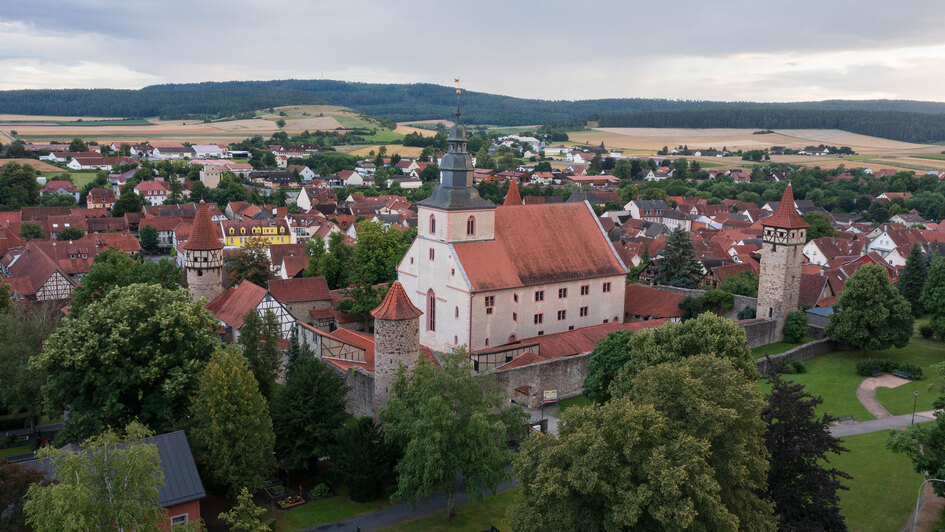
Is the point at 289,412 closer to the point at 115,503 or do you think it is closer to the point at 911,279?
the point at 115,503

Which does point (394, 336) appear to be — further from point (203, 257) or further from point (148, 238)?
point (148, 238)

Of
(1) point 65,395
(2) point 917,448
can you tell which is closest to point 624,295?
(2) point 917,448

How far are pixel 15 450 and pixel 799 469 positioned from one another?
32.4 m

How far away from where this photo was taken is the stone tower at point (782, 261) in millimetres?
47000

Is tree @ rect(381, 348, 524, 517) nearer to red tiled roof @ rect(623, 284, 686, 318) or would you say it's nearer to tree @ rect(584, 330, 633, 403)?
tree @ rect(584, 330, 633, 403)

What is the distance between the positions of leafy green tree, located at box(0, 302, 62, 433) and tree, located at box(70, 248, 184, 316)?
378 cm

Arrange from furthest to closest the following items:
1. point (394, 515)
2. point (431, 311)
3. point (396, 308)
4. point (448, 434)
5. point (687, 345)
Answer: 1. point (431, 311)
2. point (687, 345)
3. point (396, 308)
4. point (394, 515)
5. point (448, 434)

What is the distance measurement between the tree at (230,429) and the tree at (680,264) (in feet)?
132

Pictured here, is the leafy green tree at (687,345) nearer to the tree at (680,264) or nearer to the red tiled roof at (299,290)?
the red tiled roof at (299,290)

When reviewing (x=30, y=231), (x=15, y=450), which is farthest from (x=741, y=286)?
(x=30, y=231)

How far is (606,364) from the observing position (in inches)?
1347

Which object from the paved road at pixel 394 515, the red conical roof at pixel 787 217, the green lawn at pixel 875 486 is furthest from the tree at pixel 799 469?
the red conical roof at pixel 787 217

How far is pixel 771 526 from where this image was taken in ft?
69.5

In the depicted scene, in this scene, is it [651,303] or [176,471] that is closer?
[176,471]
